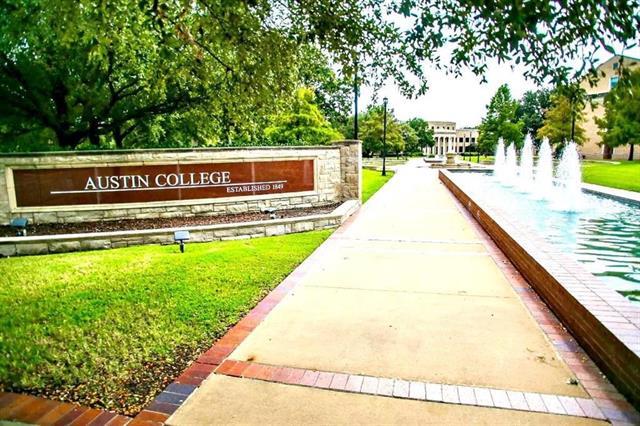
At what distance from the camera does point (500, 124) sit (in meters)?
50.3

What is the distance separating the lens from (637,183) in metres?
19.5

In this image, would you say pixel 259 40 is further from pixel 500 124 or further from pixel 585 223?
pixel 500 124

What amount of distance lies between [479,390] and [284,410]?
5.05 ft

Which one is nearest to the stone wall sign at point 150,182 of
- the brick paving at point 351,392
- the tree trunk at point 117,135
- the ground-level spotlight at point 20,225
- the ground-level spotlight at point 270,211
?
the ground-level spotlight at point 270,211

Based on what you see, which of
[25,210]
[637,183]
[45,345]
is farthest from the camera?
[637,183]

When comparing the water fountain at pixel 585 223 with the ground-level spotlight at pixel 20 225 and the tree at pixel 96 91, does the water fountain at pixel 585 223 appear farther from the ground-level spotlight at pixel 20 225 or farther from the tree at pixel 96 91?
the ground-level spotlight at pixel 20 225

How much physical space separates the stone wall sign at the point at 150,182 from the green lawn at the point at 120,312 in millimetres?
2399

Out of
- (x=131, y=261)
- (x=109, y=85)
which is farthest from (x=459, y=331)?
(x=109, y=85)

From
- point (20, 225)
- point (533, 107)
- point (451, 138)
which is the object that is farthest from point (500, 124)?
point (451, 138)

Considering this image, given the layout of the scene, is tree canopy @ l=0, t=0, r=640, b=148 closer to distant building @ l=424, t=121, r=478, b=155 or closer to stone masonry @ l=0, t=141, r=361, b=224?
stone masonry @ l=0, t=141, r=361, b=224

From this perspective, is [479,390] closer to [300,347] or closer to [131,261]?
[300,347]

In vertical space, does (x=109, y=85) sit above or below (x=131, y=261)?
above

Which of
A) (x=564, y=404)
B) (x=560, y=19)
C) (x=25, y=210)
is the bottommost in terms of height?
(x=564, y=404)

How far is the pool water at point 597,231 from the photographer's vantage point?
6.62 meters
